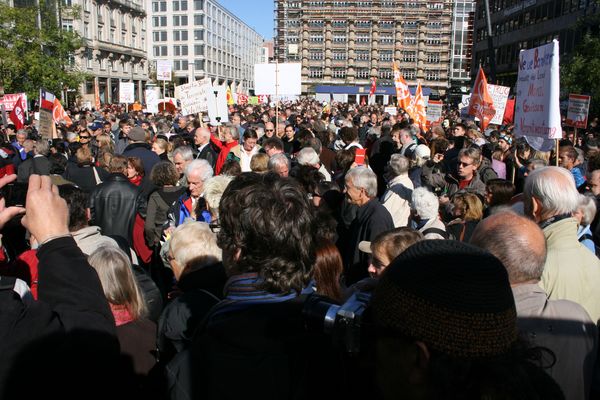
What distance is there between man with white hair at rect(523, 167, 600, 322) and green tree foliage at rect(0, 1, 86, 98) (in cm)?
2912

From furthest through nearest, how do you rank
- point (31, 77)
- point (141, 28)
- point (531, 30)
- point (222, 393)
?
1. point (141, 28)
2. point (531, 30)
3. point (31, 77)
4. point (222, 393)

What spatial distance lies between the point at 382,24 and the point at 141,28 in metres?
44.2

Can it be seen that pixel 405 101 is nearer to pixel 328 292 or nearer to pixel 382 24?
pixel 328 292

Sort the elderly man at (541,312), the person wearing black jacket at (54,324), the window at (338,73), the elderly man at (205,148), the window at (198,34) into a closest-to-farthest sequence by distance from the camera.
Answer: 1. the person wearing black jacket at (54,324)
2. the elderly man at (541,312)
3. the elderly man at (205,148)
4. the window at (338,73)
5. the window at (198,34)

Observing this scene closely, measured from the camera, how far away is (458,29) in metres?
101

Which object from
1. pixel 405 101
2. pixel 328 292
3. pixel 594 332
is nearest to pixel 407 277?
pixel 594 332

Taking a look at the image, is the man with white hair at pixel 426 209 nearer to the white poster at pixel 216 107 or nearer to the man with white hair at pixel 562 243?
the man with white hair at pixel 562 243

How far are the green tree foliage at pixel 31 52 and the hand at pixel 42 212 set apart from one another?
29.2 meters

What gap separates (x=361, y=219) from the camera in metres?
4.98

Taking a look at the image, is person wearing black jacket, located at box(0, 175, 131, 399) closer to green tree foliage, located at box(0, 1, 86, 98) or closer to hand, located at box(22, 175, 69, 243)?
hand, located at box(22, 175, 69, 243)

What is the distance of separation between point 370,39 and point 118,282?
10555cm

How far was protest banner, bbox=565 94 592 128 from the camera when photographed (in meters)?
11.6

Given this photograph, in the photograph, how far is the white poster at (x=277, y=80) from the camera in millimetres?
12461

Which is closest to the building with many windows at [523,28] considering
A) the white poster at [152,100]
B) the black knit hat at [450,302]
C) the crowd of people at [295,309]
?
the white poster at [152,100]
